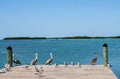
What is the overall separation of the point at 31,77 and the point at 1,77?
126cm

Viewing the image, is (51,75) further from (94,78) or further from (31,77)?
(94,78)

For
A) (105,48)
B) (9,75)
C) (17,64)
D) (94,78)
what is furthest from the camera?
(17,64)

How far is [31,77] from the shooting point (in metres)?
16.9

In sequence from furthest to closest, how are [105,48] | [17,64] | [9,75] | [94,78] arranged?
[17,64] → [105,48] → [9,75] → [94,78]

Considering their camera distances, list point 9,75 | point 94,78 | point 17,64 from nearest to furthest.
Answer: point 94,78 < point 9,75 < point 17,64

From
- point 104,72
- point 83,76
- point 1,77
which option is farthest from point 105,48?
point 1,77

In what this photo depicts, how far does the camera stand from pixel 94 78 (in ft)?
53.4

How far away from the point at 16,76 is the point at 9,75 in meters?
0.54

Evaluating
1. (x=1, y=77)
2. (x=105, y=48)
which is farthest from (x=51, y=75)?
(x=105, y=48)

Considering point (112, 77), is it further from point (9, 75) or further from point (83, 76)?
point (9, 75)

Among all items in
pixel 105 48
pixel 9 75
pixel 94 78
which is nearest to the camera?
pixel 94 78

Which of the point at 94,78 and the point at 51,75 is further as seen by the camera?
the point at 51,75

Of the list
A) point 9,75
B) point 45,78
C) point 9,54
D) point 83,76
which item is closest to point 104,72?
point 83,76

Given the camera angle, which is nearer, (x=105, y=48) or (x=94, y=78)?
(x=94, y=78)
